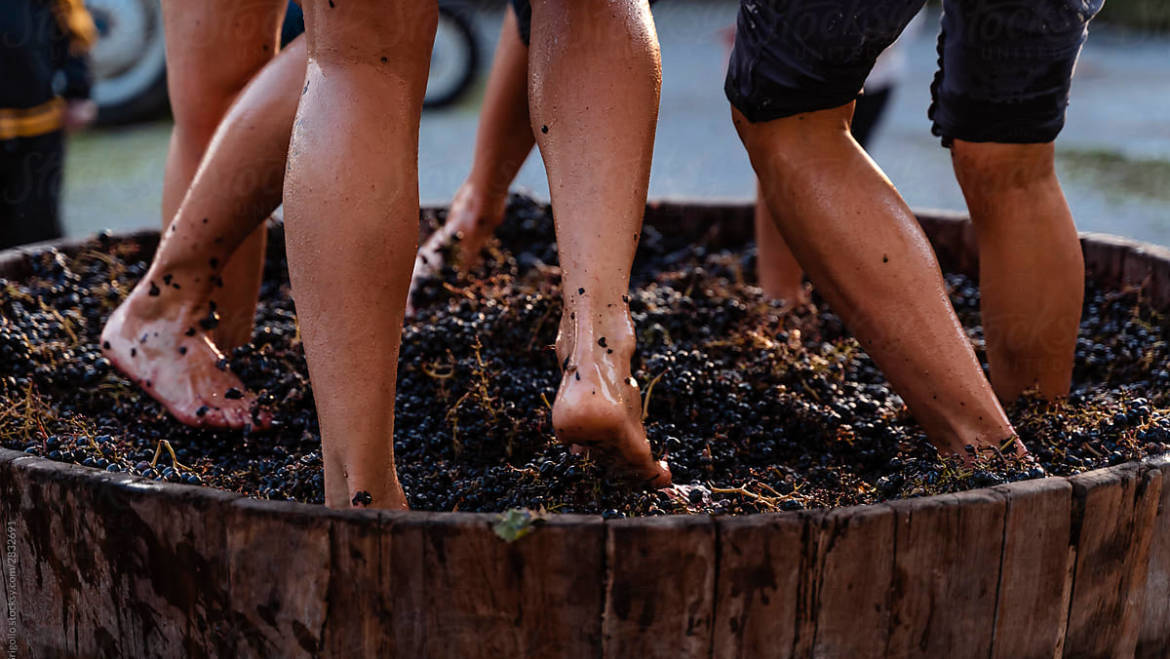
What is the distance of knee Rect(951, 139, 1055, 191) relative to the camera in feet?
5.15

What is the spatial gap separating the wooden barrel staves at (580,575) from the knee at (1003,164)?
499mm

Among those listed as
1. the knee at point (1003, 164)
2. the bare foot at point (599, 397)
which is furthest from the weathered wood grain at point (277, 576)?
the knee at point (1003, 164)

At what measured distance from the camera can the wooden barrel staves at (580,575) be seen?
3.54ft

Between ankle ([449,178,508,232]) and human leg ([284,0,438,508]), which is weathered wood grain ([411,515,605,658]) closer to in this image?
human leg ([284,0,438,508])

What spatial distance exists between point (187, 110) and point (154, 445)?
0.56 metres

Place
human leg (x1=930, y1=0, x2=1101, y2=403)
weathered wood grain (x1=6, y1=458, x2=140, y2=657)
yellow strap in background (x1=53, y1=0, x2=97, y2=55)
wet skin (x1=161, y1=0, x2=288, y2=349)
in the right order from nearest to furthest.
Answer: weathered wood grain (x1=6, y1=458, x2=140, y2=657), human leg (x1=930, y1=0, x2=1101, y2=403), wet skin (x1=161, y1=0, x2=288, y2=349), yellow strap in background (x1=53, y1=0, x2=97, y2=55)

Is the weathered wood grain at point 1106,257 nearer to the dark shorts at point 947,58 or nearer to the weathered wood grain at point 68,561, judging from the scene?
the dark shorts at point 947,58

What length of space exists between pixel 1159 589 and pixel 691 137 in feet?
15.9

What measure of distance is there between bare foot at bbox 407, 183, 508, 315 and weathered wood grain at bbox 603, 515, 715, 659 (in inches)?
45.8

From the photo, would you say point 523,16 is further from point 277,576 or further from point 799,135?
point 277,576

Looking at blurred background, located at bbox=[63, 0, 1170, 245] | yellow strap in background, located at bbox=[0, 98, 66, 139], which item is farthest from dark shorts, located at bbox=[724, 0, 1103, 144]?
yellow strap in background, located at bbox=[0, 98, 66, 139]

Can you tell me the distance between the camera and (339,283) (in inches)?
46.3

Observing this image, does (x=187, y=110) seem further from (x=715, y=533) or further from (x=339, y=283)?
(x=715, y=533)

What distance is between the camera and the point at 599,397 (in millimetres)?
1145
